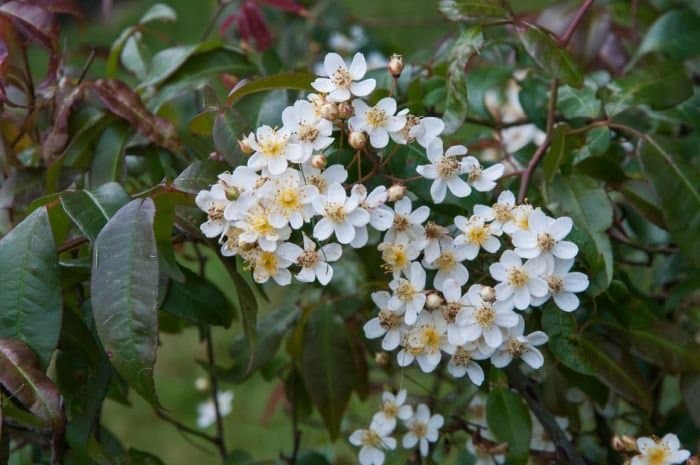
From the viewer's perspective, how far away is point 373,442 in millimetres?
1268

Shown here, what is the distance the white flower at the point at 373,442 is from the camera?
1.26m

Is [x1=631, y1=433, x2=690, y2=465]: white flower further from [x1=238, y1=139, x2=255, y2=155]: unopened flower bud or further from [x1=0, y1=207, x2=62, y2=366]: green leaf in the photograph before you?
[x1=0, y1=207, x2=62, y2=366]: green leaf

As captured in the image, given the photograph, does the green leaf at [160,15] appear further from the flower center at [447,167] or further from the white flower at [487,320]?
the white flower at [487,320]

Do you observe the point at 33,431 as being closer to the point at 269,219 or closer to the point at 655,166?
the point at 269,219

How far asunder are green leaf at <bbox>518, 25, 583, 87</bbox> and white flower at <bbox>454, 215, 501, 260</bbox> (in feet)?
0.81

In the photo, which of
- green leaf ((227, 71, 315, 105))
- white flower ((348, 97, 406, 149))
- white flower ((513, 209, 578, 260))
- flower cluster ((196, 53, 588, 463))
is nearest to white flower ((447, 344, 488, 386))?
flower cluster ((196, 53, 588, 463))

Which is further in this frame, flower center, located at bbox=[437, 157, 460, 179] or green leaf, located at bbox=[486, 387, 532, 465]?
green leaf, located at bbox=[486, 387, 532, 465]

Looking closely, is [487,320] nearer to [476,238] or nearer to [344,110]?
[476,238]

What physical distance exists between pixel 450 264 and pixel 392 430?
0.94 feet

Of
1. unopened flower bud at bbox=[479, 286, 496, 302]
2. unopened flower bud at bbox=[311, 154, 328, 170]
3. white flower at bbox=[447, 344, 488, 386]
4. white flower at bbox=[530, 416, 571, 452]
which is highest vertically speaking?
unopened flower bud at bbox=[311, 154, 328, 170]

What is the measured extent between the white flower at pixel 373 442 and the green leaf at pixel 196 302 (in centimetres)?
22

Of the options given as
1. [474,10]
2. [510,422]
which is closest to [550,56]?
[474,10]

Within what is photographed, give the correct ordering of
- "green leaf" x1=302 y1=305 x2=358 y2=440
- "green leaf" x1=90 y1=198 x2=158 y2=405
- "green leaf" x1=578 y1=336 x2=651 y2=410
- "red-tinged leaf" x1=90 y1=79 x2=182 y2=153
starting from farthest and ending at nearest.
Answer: "green leaf" x1=302 y1=305 x2=358 y2=440, "red-tinged leaf" x1=90 y1=79 x2=182 y2=153, "green leaf" x1=578 y1=336 x2=651 y2=410, "green leaf" x1=90 y1=198 x2=158 y2=405

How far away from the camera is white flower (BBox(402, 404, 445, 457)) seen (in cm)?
125
